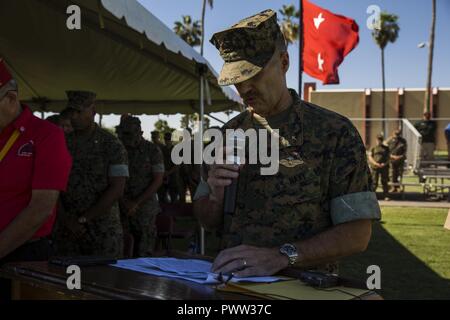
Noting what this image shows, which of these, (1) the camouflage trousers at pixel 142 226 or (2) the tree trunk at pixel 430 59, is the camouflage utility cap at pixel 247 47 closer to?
(1) the camouflage trousers at pixel 142 226

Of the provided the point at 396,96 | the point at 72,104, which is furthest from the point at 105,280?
the point at 396,96

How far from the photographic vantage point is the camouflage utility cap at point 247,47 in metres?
1.66

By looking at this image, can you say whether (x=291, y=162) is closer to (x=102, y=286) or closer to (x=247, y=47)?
(x=247, y=47)

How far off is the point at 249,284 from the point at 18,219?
54.5 inches

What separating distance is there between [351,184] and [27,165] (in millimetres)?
1529

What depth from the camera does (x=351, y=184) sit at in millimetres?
1655

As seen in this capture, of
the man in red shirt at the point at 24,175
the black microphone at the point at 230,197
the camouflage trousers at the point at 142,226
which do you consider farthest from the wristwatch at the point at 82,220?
the black microphone at the point at 230,197

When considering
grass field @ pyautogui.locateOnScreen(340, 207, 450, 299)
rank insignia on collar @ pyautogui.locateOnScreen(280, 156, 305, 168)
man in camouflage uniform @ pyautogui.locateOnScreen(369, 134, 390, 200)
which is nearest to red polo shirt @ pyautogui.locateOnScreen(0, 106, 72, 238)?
rank insignia on collar @ pyautogui.locateOnScreen(280, 156, 305, 168)

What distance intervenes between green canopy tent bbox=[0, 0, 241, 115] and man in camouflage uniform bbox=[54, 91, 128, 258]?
2.68 ft

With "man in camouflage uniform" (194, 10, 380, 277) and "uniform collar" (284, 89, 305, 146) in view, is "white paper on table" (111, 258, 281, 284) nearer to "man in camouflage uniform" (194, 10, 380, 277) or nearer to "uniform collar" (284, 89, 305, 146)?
"man in camouflage uniform" (194, 10, 380, 277)

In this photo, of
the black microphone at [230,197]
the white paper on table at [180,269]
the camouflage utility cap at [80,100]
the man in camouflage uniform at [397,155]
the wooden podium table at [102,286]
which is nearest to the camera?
the wooden podium table at [102,286]

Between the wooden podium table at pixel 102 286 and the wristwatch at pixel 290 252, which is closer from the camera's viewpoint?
the wooden podium table at pixel 102 286

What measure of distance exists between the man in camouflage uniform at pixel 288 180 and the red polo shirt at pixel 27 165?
0.93m

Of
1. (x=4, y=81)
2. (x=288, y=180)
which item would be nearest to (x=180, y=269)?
(x=288, y=180)
